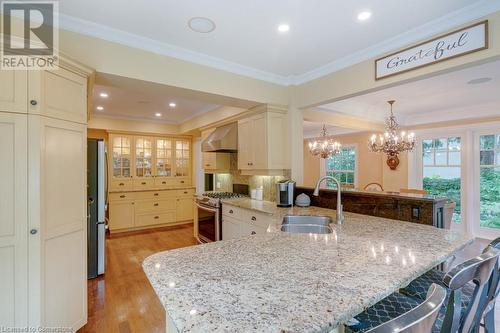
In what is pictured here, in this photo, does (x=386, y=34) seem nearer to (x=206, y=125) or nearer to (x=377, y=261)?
(x=377, y=261)

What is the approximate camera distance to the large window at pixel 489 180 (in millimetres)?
4891

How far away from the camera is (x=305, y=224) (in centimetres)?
248

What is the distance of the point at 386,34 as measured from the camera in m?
2.30

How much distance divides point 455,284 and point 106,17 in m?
2.84

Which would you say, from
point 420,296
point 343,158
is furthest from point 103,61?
point 343,158

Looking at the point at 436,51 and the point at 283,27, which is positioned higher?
the point at 283,27

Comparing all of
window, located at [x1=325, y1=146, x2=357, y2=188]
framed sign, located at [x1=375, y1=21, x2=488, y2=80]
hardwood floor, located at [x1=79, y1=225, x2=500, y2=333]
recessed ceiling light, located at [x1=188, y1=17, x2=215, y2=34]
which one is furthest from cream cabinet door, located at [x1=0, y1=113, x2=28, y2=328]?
window, located at [x1=325, y1=146, x2=357, y2=188]

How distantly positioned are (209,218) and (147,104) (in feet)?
8.00

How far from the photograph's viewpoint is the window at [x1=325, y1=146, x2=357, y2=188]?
7.09m

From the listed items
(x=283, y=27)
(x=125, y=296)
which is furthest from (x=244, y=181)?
(x=283, y=27)

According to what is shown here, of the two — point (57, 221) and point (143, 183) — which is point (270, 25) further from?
point (143, 183)

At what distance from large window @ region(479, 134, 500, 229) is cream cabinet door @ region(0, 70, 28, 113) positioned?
7.15 metres

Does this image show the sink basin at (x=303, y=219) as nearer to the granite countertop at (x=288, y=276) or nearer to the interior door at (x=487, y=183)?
the granite countertop at (x=288, y=276)

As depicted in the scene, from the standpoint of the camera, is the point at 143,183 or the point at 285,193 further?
the point at 143,183
